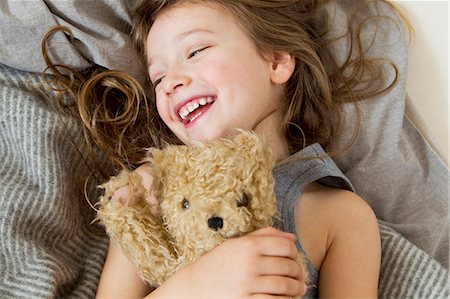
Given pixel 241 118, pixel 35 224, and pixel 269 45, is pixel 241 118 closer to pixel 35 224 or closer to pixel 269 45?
pixel 269 45

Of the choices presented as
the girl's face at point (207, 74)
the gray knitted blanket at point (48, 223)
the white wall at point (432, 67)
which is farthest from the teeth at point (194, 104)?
the white wall at point (432, 67)

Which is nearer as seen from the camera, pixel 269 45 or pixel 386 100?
pixel 269 45

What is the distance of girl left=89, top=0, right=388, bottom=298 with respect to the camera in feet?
3.33

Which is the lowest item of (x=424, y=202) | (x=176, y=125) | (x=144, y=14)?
(x=424, y=202)

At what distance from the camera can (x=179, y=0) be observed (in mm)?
1131

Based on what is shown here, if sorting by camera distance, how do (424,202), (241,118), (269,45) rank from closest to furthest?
1. (241,118)
2. (269,45)
3. (424,202)

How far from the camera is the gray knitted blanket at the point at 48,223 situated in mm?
1005

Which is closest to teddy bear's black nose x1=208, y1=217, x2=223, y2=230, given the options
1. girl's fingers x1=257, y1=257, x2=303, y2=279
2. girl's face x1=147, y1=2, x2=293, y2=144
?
girl's fingers x1=257, y1=257, x2=303, y2=279

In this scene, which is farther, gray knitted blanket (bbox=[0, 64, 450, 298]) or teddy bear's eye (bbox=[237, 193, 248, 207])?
gray knitted blanket (bbox=[0, 64, 450, 298])

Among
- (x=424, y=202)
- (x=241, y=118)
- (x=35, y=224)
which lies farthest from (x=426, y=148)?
(x=35, y=224)

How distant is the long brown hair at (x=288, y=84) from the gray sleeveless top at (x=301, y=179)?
0.09m

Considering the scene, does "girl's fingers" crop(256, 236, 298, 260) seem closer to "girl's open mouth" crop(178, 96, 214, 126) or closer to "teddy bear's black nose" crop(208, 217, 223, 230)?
"teddy bear's black nose" crop(208, 217, 223, 230)

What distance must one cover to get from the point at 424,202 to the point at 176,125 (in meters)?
0.58

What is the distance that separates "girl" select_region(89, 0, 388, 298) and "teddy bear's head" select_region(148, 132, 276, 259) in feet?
0.33
